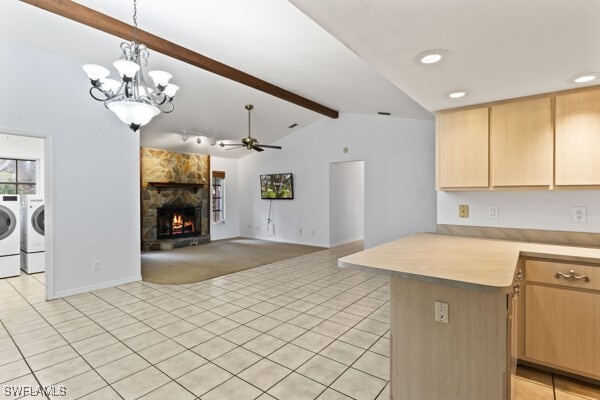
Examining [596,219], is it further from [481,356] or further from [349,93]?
[349,93]

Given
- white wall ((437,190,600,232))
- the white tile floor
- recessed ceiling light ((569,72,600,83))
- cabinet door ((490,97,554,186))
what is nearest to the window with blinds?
the white tile floor

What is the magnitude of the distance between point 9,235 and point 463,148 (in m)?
6.52

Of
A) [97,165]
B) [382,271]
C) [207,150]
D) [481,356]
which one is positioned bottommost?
[481,356]

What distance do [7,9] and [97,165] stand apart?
1.80 meters

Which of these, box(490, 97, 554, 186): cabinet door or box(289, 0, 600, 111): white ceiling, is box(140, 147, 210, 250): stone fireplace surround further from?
box(490, 97, 554, 186): cabinet door

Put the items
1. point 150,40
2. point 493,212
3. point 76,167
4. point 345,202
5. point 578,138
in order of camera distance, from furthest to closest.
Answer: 1. point 345,202
2. point 76,167
3. point 150,40
4. point 493,212
5. point 578,138

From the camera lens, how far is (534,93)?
2.33m

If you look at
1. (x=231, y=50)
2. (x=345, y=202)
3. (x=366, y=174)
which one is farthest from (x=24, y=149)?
(x=345, y=202)

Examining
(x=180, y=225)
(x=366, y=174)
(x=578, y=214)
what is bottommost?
(x=180, y=225)

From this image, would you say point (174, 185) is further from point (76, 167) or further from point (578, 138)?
point (578, 138)

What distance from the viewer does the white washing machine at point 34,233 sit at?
4.89 metres

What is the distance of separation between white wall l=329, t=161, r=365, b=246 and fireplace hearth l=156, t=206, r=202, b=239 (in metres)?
3.72

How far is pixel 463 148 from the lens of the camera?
2.67m

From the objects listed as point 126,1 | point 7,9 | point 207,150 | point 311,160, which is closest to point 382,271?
point 126,1
